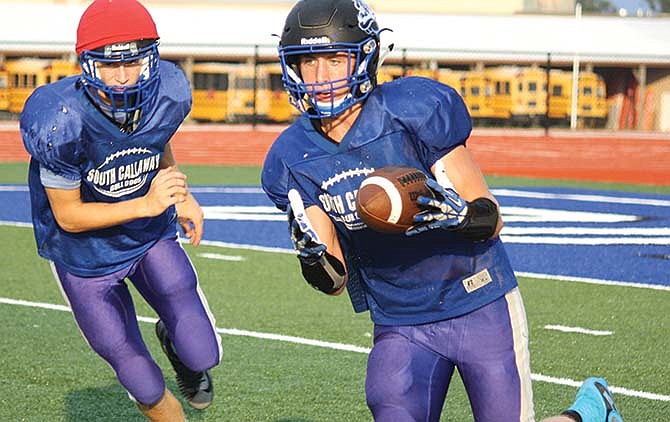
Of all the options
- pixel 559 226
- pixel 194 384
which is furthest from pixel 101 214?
pixel 559 226

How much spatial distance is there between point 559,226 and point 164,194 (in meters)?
7.47

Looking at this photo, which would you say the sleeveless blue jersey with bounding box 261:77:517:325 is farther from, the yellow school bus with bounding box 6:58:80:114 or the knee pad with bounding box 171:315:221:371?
the yellow school bus with bounding box 6:58:80:114

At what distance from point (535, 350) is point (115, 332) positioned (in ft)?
8.95

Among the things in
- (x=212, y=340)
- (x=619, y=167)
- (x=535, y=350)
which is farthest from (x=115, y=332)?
(x=619, y=167)

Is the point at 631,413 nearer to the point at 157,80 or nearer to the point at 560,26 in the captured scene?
the point at 157,80

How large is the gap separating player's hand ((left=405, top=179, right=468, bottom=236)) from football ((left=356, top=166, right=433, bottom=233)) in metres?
0.03

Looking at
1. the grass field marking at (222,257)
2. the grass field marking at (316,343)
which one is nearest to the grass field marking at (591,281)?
the grass field marking at (222,257)

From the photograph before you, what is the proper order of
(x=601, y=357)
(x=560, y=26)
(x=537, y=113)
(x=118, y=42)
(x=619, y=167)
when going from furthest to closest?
(x=560, y=26)
(x=537, y=113)
(x=619, y=167)
(x=601, y=357)
(x=118, y=42)

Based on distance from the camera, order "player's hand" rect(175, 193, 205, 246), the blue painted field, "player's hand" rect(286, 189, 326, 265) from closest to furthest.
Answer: "player's hand" rect(286, 189, 326, 265)
"player's hand" rect(175, 193, 205, 246)
the blue painted field

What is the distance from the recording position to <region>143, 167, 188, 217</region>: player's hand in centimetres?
423

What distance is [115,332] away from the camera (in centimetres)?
439

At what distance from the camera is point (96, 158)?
434 centimetres

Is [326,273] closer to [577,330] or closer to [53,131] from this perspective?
[53,131]

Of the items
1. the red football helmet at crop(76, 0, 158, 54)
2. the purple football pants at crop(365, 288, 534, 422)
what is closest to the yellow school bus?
the red football helmet at crop(76, 0, 158, 54)
